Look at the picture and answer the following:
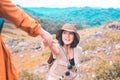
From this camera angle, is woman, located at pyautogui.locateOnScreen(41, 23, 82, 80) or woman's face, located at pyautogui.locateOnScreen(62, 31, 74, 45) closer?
woman, located at pyautogui.locateOnScreen(41, 23, 82, 80)

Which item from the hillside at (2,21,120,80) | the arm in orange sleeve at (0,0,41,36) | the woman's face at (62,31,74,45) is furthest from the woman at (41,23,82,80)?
the hillside at (2,21,120,80)

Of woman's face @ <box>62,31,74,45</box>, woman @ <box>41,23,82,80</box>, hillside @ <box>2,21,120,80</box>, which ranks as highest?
woman's face @ <box>62,31,74,45</box>

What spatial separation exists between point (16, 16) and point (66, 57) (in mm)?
2902

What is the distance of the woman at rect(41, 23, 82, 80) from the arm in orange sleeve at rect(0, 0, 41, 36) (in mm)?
2514

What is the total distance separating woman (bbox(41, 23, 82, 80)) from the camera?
680 centimetres

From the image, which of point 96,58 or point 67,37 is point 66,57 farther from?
point 96,58

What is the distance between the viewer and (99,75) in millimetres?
16859

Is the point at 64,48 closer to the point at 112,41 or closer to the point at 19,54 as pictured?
the point at 112,41

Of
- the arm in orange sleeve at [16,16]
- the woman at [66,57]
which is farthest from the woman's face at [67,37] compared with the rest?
the arm in orange sleeve at [16,16]

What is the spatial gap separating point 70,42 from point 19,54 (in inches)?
1564

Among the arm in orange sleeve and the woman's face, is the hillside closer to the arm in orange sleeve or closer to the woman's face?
the woman's face

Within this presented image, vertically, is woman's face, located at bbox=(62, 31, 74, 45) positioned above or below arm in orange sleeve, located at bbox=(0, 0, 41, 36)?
below

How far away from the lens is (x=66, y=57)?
688 centimetres

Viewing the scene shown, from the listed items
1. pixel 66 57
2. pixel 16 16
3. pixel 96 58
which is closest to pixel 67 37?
pixel 66 57
